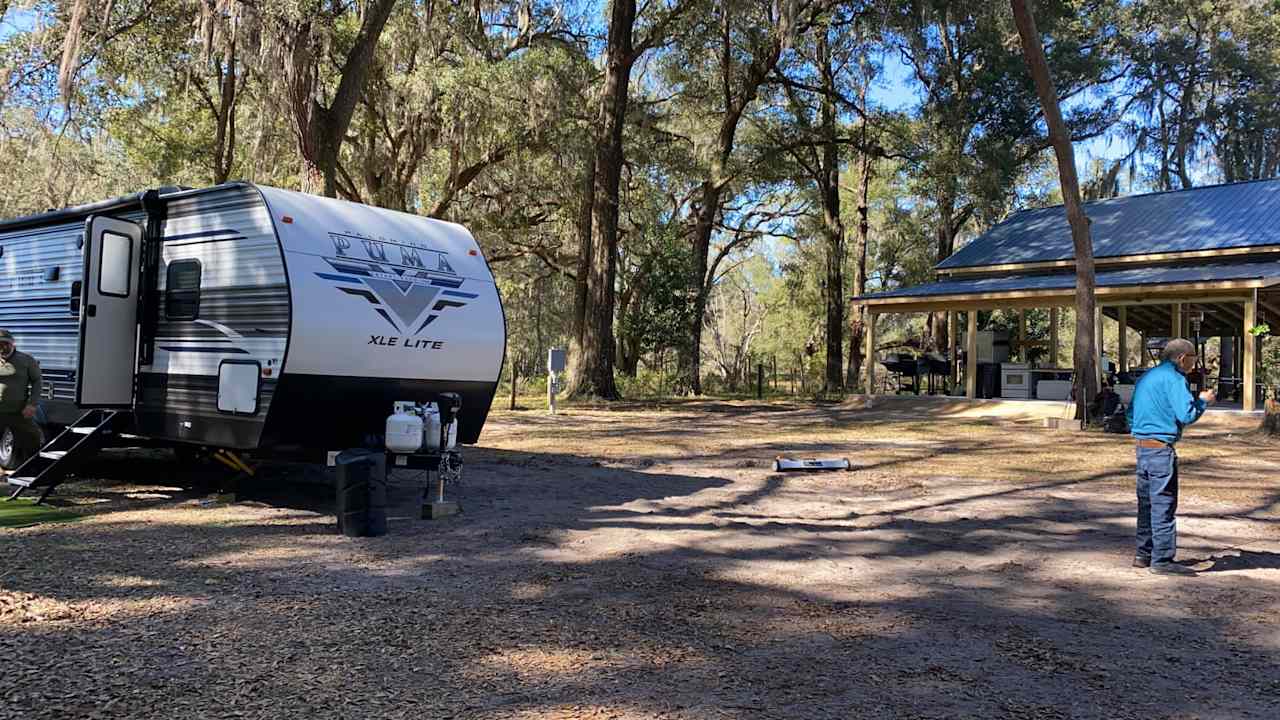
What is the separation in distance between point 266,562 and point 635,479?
4.67 metres

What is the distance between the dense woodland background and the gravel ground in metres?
9.11

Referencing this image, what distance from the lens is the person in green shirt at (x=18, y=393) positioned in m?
7.92

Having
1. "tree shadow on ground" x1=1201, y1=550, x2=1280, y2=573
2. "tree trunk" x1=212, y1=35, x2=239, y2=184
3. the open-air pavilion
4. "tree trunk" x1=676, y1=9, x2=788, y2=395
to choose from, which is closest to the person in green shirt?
"tree shadow on ground" x1=1201, y1=550, x2=1280, y2=573

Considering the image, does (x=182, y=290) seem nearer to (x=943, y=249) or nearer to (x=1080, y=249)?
(x=1080, y=249)

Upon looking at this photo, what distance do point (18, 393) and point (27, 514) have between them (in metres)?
1.38

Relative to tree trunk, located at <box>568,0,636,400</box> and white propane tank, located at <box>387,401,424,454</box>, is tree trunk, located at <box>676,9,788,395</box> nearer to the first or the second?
tree trunk, located at <box>568,0,636,400</box>

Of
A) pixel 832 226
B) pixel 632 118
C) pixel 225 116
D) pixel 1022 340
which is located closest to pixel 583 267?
pixel 632 118

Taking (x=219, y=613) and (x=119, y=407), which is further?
(x=119, y=407)

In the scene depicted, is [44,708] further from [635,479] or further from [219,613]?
[635,479]

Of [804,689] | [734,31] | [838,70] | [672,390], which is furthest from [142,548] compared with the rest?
[838,70]

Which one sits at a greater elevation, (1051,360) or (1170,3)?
(1170,3)

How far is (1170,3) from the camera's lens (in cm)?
3044

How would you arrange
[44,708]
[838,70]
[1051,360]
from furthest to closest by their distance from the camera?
[838,70] → [1051,360] → [44,708]

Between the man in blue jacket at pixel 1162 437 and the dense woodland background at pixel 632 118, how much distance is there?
1237 cm
